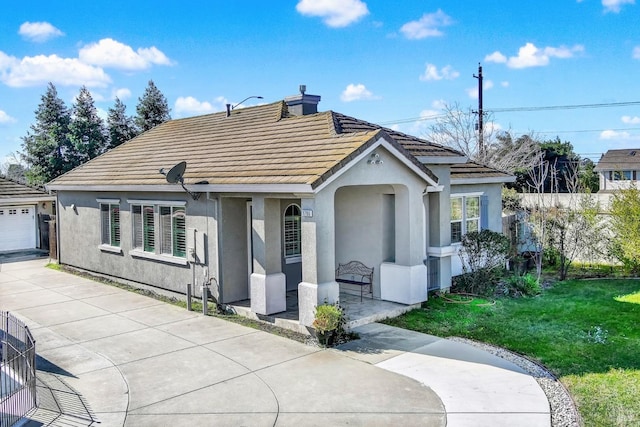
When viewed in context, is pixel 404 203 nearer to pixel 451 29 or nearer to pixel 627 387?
pixel 627 387

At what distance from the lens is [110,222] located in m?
17.2

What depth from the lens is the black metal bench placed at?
1326 centimetres

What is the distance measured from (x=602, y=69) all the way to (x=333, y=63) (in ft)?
56.9

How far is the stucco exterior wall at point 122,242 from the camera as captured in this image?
13367mm

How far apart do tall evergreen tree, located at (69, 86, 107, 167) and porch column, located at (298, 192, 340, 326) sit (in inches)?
1301

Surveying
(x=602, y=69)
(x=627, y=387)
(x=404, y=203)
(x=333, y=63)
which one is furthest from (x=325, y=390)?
(x=602, y=69)

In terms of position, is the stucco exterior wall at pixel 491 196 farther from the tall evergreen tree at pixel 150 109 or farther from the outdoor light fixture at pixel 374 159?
the tall evergreen tree at pixel 150 109

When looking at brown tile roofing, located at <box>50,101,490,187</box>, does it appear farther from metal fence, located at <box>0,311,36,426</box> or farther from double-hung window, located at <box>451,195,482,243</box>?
metal fence, located at <box>0,311,36,426</box>

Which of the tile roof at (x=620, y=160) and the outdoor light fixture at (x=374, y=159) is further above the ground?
the tile roof at (x=620, y=160)

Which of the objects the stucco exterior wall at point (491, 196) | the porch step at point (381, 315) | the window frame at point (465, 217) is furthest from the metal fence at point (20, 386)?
the stucco exterior wall at point (491, 196)

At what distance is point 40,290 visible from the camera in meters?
15.9

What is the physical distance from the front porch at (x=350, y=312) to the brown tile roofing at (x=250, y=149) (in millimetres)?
3077

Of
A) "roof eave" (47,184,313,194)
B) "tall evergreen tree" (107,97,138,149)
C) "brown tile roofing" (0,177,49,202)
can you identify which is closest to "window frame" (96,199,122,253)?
"roof eave" (47,184,313,194)

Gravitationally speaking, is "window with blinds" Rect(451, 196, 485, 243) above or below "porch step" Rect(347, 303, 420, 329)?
→ above
